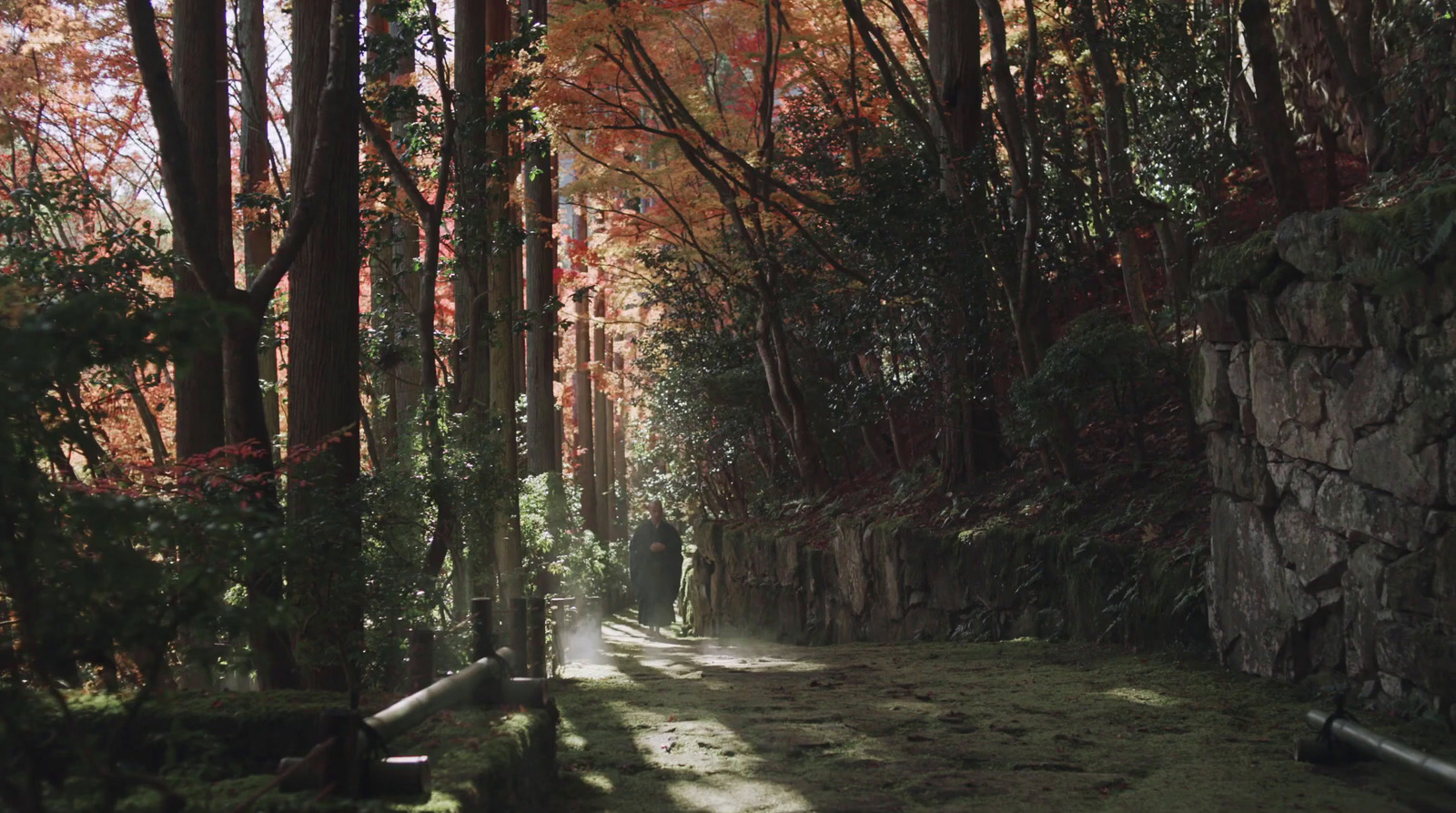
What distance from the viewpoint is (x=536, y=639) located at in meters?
A: 7.45

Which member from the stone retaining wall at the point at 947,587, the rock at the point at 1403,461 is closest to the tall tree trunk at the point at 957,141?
the stone retaining wall at the point at 947,587

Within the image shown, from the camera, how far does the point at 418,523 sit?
27.6ft

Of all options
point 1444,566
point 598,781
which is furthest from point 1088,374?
point 598,781

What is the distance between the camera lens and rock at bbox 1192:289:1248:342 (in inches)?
277

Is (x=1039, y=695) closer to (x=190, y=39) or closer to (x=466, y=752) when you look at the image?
(x=466, y=752)

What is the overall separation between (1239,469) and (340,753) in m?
5.64

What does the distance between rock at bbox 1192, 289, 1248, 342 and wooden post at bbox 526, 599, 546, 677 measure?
455cm

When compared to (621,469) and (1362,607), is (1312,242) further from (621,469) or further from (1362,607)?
(621,469)

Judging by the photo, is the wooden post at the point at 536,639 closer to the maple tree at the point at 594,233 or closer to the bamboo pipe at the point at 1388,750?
the maple tree at the point at 594,233

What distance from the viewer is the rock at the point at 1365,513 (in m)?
5.33

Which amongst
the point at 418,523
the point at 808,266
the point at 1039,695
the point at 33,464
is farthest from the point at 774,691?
the point at 808,266

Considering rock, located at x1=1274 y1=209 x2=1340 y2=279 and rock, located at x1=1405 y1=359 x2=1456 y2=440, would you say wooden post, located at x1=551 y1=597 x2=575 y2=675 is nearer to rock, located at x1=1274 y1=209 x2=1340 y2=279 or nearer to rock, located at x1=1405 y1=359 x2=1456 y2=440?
rock, located at x1=1274 y1=209 x2=1340 y2=279

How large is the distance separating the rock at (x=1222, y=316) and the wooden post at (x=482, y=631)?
469 centimetres

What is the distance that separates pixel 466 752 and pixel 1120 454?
306 inches
